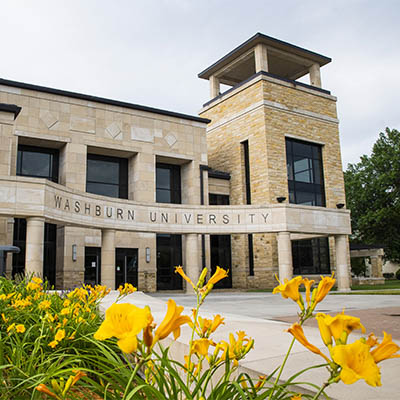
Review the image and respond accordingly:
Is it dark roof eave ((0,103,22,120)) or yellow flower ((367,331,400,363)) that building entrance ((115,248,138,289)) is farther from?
yellow flower ((367,331,400,363))

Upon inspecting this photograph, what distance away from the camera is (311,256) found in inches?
1257

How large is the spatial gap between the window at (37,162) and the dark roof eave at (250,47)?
16982 mm

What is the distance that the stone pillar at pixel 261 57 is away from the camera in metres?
A: 32.2

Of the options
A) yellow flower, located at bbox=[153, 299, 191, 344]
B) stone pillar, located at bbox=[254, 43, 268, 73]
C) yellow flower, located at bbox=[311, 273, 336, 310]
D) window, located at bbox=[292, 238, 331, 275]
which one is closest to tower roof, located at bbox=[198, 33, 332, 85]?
stone pillar, located at bbox=[254, 43, 268, 73]

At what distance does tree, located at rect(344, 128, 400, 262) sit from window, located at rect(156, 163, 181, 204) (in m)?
21.3

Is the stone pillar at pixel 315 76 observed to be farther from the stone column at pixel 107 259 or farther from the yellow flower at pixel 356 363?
the yellow flower at pixel 356 363

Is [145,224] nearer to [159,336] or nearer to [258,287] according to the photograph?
[258,287]

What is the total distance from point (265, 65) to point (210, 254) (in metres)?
15.7

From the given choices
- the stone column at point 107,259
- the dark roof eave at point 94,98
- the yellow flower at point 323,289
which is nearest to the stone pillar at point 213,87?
the dark roof eave at point 94,98

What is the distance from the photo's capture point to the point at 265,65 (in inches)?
1272

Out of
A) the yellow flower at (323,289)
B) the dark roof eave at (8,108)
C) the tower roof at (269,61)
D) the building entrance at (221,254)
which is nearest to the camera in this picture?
the yellow flower at (323,289)

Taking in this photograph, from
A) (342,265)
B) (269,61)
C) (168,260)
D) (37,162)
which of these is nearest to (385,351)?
(342,265)

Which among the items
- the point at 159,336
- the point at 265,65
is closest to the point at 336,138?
the point at 265,65

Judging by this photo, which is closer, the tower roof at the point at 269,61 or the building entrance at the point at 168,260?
the building entrance at the point at 168,260
